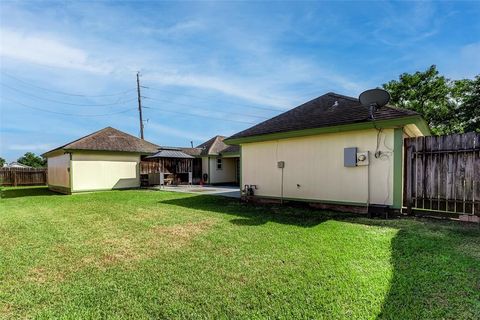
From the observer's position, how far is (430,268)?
3.46 m

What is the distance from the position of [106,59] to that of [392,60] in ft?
53.7

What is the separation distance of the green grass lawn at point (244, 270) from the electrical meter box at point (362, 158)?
5.40 feet

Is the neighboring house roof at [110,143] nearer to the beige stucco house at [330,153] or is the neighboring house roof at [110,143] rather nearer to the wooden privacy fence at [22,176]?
the wooden privacy fence at [22,176]

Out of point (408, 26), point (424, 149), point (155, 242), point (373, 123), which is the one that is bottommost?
point (155, 242)

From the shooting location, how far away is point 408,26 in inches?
409

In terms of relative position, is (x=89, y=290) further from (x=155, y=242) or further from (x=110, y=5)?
(x=110, y=5)

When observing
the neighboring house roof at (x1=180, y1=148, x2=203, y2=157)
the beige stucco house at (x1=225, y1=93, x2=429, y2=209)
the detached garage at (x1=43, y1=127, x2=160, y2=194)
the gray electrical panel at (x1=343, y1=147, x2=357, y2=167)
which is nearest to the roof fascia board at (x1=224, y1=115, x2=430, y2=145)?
the beige stucco house at (x1=225, y1=93, x2=429, y2=209)

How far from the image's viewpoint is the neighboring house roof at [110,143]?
49.5 ft

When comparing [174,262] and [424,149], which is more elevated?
[424,149]

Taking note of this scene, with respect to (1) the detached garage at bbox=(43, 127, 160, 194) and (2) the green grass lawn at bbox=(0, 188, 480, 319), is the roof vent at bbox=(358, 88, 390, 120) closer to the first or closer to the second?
(2) the green grass lawn at bbox=(0, 188, 480, 319)

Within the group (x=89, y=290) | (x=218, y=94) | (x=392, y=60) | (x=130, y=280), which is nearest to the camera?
(x=89, y=290)

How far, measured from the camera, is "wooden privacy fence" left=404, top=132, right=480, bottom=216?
5.88 meters

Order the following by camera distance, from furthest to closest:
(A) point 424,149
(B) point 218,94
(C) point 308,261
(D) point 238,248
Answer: (B) point 218,94 < (A) point 424,149 < (D) point 238,248 < (C) point 308,261

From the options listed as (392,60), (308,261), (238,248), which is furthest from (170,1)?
(392,60)
